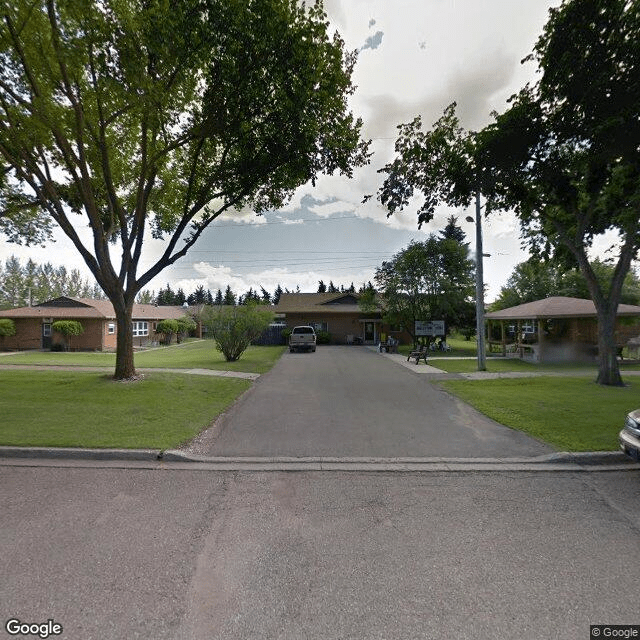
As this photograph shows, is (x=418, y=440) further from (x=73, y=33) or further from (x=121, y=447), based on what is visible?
(x=73, y=33)

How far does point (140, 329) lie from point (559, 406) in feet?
103

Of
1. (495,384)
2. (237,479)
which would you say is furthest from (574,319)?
(237,479)

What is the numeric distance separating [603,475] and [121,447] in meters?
6.82

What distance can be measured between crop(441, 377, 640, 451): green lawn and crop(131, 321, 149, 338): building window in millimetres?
27364

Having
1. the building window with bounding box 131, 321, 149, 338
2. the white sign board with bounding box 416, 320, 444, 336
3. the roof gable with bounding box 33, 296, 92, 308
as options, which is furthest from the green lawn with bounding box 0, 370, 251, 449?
the building window with bounding box 131, 321, 149, 338

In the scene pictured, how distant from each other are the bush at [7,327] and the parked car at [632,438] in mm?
32828

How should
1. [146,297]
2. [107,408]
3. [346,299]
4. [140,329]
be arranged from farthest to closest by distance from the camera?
[146,297] → [346,299] → [140,329] → [107,408]

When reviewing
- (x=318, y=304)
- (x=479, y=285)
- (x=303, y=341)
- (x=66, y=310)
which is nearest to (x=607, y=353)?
(x=479, y=285)

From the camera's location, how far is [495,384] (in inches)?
420

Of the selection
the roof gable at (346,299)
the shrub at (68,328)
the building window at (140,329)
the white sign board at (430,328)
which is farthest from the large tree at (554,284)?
the shrub at (68,328)

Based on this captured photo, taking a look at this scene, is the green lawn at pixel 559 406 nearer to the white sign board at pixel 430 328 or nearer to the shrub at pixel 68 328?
the white sign board at pixel 430 328

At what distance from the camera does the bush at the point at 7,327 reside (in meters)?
23.6

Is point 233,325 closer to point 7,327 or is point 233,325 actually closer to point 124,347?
point 124,347

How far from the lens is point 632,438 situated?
428 centimetres
